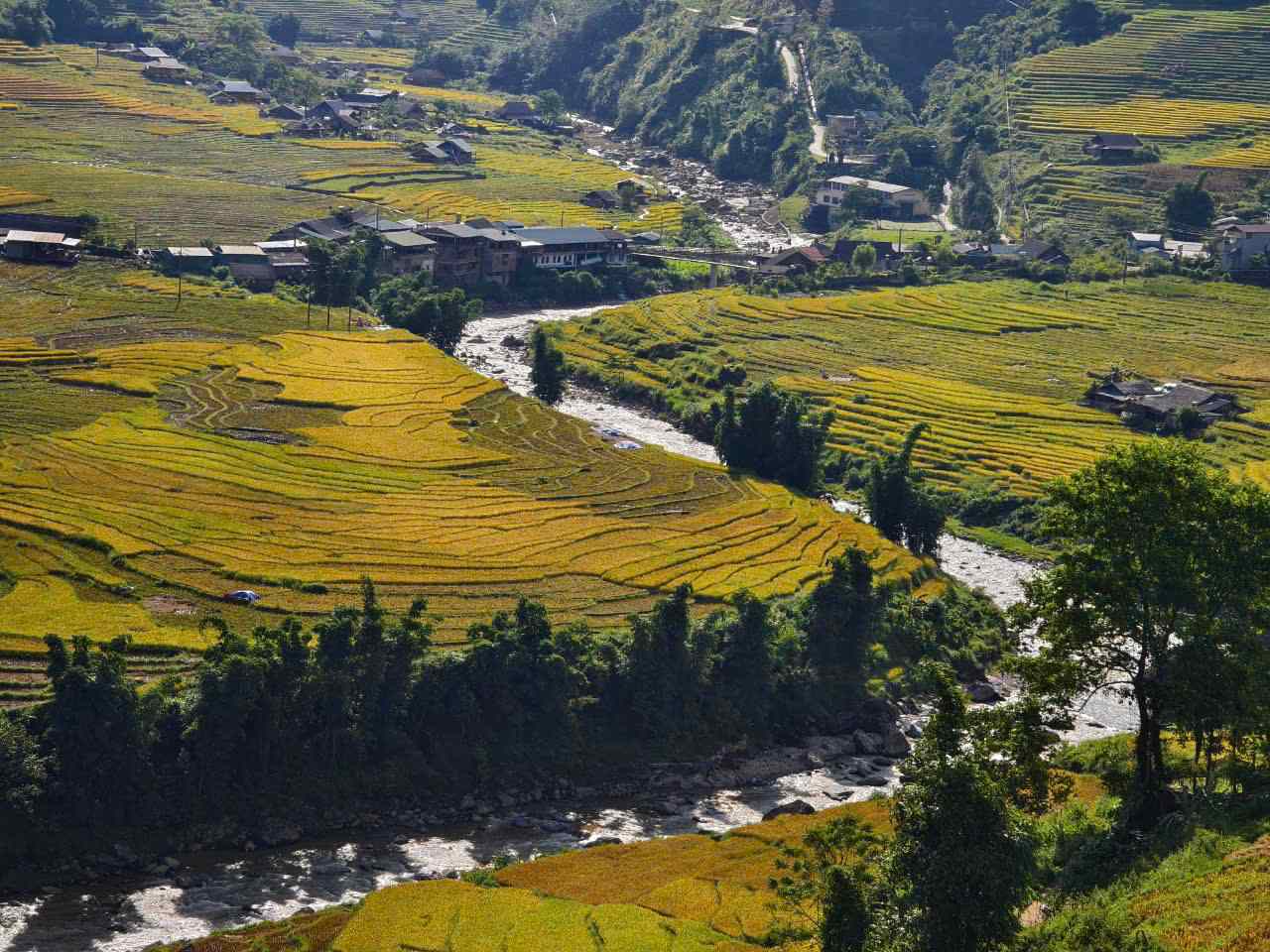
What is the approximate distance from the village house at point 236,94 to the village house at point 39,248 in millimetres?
54244

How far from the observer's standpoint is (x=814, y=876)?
3484 centimetres

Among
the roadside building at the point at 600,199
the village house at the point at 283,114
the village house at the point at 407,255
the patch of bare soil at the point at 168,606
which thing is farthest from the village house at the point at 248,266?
the village house at the point at 283,114

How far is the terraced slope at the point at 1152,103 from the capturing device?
109 meters

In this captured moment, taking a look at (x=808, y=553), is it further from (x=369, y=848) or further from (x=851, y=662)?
(x=369, y=848)

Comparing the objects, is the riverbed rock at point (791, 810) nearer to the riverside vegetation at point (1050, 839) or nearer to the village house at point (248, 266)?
the riverside vegetation at point (1050, 839)

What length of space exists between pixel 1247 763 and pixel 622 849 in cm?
1386

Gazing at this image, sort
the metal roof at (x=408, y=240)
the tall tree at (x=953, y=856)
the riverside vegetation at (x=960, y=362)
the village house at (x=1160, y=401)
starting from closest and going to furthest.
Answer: the tall tree at (x=953, y=856)
the riverside vegetation at (x=960, y=362)
the village house at (x=1160, y=401)
the metal roof at (x=408, y=240)

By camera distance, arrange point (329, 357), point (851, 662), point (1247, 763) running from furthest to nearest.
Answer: point (329, 357) < point (851, 662) < point (1247, 763)

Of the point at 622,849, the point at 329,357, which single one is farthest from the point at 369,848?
the point at 329,357

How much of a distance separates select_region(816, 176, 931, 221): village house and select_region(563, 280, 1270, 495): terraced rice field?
19.7m

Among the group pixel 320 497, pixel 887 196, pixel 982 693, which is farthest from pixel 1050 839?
pixel 887 196

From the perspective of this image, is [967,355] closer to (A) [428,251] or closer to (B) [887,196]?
(A) [428,251]

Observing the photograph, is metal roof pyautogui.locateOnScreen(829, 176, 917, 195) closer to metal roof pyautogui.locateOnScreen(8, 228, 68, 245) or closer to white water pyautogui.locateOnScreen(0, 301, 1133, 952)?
metal roof pyautogui.locateOnScreen(8, 228, 68, 245)

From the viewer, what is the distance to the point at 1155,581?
28594 millimetres
